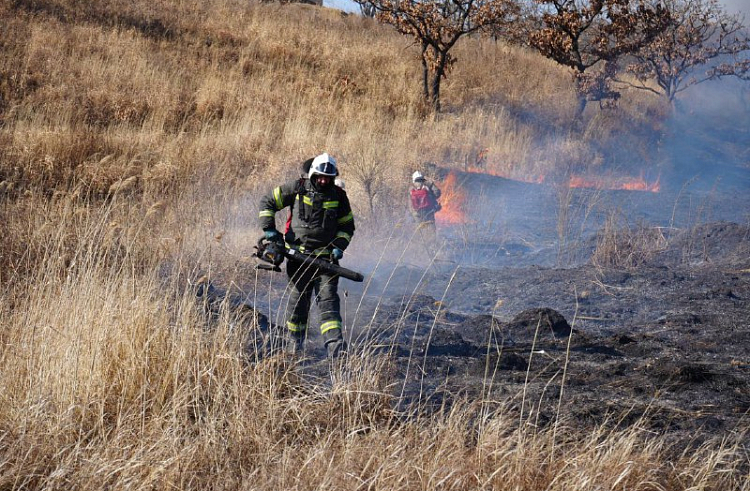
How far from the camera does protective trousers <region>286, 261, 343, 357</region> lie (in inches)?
238

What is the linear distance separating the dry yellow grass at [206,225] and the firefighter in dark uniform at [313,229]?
87 centimetres

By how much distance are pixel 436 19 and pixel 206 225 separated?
37.2ft

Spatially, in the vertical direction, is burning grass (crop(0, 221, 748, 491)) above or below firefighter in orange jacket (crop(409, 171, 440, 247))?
below

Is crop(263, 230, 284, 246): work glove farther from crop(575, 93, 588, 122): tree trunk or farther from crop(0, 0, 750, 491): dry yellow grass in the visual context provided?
crop(575, 93, 588, 122): tree trunk

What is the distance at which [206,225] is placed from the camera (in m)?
8.53

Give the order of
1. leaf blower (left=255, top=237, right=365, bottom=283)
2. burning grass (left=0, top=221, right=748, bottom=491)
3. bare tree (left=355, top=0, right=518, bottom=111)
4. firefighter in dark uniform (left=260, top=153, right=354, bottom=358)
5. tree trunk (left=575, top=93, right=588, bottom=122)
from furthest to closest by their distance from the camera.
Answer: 1. tree trunk (left=575, top=93, right=588, bottom=122)
2. bare tree (left=355, top=0, right=518, bottom=111)
3. firefighter in dark uniform (left=260, top=153, right=354, bottom=358)
4. leaf blower (left=255, top=237, right=365, bottom=283)
5. burning grass (left=0, top=221, right=748, bottom=491)

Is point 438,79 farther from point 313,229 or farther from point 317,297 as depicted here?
point 317,297

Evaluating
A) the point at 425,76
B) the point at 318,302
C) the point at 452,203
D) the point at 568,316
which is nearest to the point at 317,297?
the point at 318,302

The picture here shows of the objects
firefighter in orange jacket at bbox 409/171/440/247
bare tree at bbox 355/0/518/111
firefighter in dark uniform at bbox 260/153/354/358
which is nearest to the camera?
firefighter in dark uniform at bbox 260/153/354/358

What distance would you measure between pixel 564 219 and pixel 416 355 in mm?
7222

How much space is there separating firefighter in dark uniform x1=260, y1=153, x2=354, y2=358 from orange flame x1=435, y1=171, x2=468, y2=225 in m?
7.66

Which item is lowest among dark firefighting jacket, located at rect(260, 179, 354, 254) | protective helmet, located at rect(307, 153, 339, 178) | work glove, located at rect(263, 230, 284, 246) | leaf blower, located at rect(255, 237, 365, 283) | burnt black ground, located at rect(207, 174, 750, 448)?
burnt black ground, located at rect(207, 174, 750, 448)

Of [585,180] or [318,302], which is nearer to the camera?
[318,302]

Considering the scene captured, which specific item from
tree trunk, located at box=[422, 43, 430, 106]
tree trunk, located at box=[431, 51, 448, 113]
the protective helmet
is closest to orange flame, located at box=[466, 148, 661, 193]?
tree trunk, located at box=[431, 51, 448, 113]
